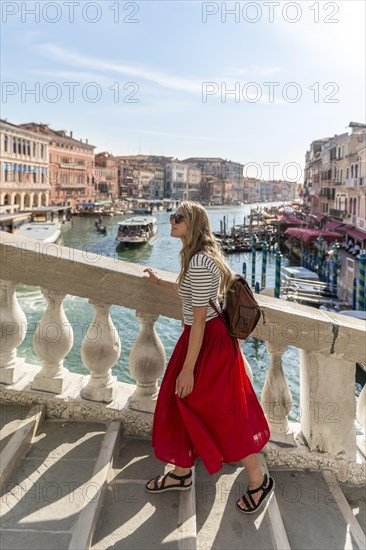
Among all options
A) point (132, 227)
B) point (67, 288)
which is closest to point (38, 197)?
point (132, 227)

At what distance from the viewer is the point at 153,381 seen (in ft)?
7.82

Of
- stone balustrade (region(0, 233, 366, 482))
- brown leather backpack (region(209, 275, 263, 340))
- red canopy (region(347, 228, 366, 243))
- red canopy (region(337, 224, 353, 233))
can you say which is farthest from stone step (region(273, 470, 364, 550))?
red canopy (region(337, 224, 353, 233))

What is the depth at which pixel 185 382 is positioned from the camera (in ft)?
6.13

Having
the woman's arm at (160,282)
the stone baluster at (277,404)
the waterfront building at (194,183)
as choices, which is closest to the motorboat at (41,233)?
the woman's arm at (160,282)

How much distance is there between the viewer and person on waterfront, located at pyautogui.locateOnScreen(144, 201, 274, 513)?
5.99ft

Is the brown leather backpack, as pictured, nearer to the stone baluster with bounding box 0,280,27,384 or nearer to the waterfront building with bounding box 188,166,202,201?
the stone baluster with bounding box 0,280,27,384

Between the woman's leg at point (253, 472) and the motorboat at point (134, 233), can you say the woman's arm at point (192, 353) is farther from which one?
the motorboat at point (134, 233)

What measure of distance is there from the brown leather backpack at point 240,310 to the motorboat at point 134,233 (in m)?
36.3

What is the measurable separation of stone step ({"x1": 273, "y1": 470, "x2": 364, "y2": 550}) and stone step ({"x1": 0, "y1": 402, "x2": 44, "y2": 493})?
1.20 metres

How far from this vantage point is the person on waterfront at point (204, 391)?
183 centimetres

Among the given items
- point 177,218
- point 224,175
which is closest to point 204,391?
point 177,218

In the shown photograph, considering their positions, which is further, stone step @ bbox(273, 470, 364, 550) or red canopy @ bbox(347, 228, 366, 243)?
red canopy @ bbox(347, 228, 366, 243)

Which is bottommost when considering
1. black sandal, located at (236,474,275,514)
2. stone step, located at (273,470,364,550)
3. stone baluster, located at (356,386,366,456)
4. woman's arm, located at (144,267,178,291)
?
stone step, located at (273,470,364,550)

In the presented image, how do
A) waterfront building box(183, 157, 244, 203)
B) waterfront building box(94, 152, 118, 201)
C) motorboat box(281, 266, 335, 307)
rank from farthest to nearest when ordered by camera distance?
1. waterfront building box(183, 157, 244, 203)
2. waterfront building box(94, 152, 118, 201)
3. motorboat box(281, 266, 335, 307)
